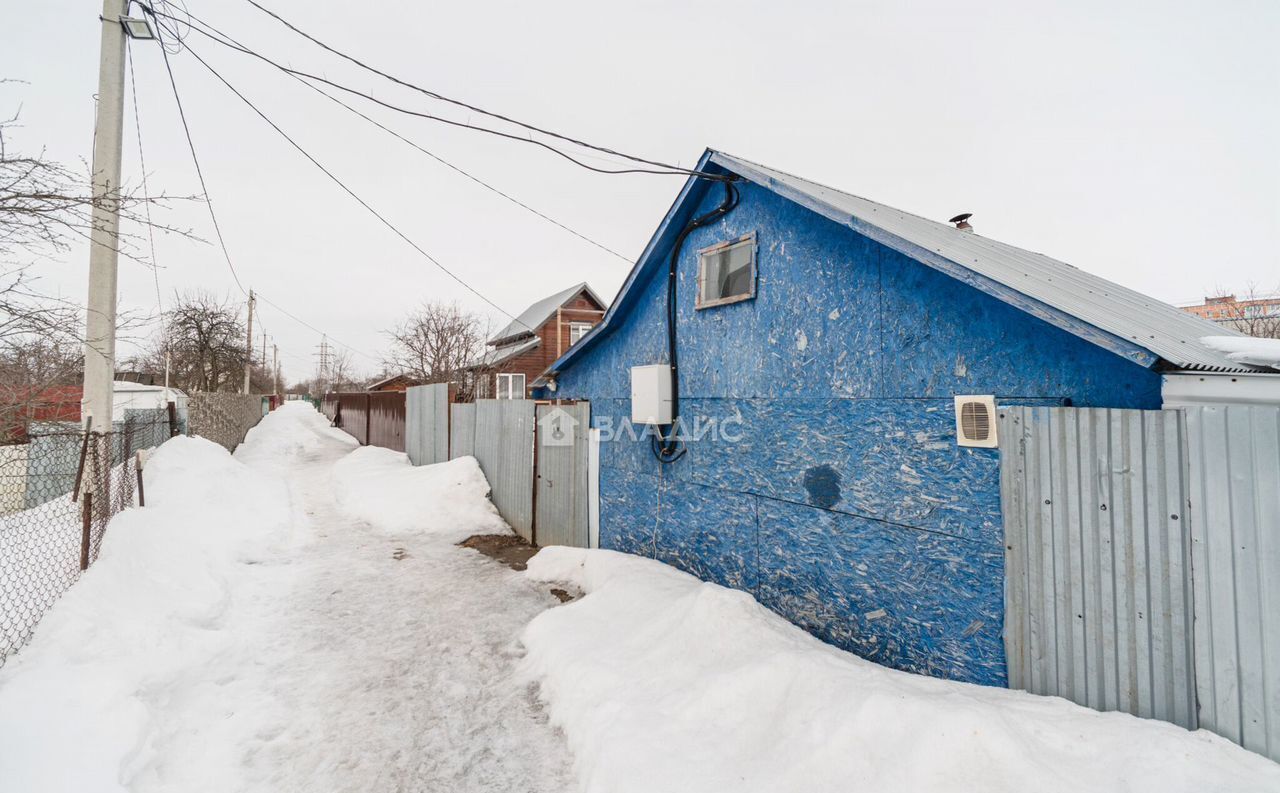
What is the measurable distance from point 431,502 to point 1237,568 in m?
9.81

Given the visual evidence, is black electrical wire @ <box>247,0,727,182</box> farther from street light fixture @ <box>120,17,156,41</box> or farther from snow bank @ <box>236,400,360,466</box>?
snow bank @ <box>236,400,360,466</box>

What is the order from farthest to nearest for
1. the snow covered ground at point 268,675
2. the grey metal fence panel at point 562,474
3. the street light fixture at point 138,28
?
1. the grey metal fence panel at point 562,474
2. the street light fixture at point 138,28
3. the snow covered ground at point 268,675

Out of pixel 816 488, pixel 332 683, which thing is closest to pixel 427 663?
pixel 332 683

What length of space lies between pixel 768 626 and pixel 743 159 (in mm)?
4443

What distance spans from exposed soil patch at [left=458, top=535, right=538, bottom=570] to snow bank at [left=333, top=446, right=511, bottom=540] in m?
0.29

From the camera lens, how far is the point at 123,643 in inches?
157

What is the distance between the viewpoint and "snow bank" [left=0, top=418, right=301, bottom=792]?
283cm

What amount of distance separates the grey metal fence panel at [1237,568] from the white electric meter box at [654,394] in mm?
4186

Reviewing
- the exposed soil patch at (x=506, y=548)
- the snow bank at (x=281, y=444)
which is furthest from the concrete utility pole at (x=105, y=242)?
the snow bank at (x=281, y=444)

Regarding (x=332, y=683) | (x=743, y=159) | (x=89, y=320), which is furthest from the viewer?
(x=89, y=320)

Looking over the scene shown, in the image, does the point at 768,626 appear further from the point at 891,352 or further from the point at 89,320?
the point at 89,320

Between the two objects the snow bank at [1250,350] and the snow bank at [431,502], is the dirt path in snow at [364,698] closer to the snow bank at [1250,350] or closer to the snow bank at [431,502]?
the snow bank at [431,502]

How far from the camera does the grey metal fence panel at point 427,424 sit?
1249 centimetres

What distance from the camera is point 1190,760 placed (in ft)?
6.79
